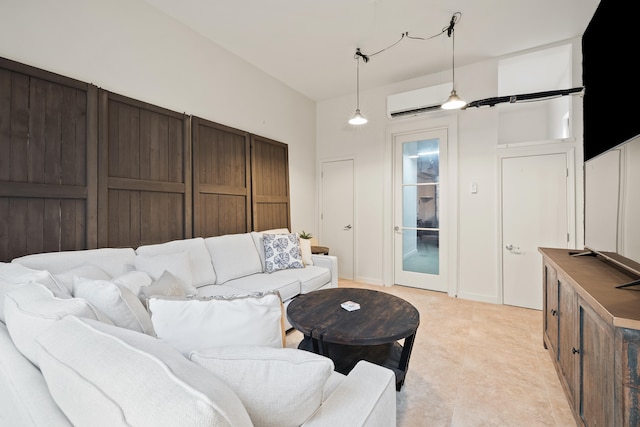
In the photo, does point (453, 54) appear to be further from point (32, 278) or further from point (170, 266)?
point (32, 278)

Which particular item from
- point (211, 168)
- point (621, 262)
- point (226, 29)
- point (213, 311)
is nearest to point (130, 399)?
point (213, 311)

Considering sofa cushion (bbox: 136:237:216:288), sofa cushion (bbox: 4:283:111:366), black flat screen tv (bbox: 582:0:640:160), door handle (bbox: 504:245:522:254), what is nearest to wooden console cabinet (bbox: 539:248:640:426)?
black flat screen tv (bbox: 582:0:640:160)

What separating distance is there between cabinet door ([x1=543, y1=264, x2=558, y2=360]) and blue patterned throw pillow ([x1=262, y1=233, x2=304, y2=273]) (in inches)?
89.4

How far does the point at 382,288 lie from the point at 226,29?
3.82m

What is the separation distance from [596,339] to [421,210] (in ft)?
9.67

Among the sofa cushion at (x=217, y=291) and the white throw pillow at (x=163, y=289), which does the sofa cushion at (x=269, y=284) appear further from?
the white throw pillow at (x=163, y=289)

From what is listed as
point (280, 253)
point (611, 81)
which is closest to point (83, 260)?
point (280, 253)

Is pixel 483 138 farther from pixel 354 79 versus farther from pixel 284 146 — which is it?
pixel 284 146

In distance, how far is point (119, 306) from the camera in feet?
3.47

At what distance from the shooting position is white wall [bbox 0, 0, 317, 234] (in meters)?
1.98

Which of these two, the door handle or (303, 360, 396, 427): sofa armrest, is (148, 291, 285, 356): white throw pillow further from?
the door handle

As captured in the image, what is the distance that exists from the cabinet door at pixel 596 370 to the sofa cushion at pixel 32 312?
189 cm

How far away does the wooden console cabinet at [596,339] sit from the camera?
1.00 meters

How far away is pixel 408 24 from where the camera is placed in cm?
291
